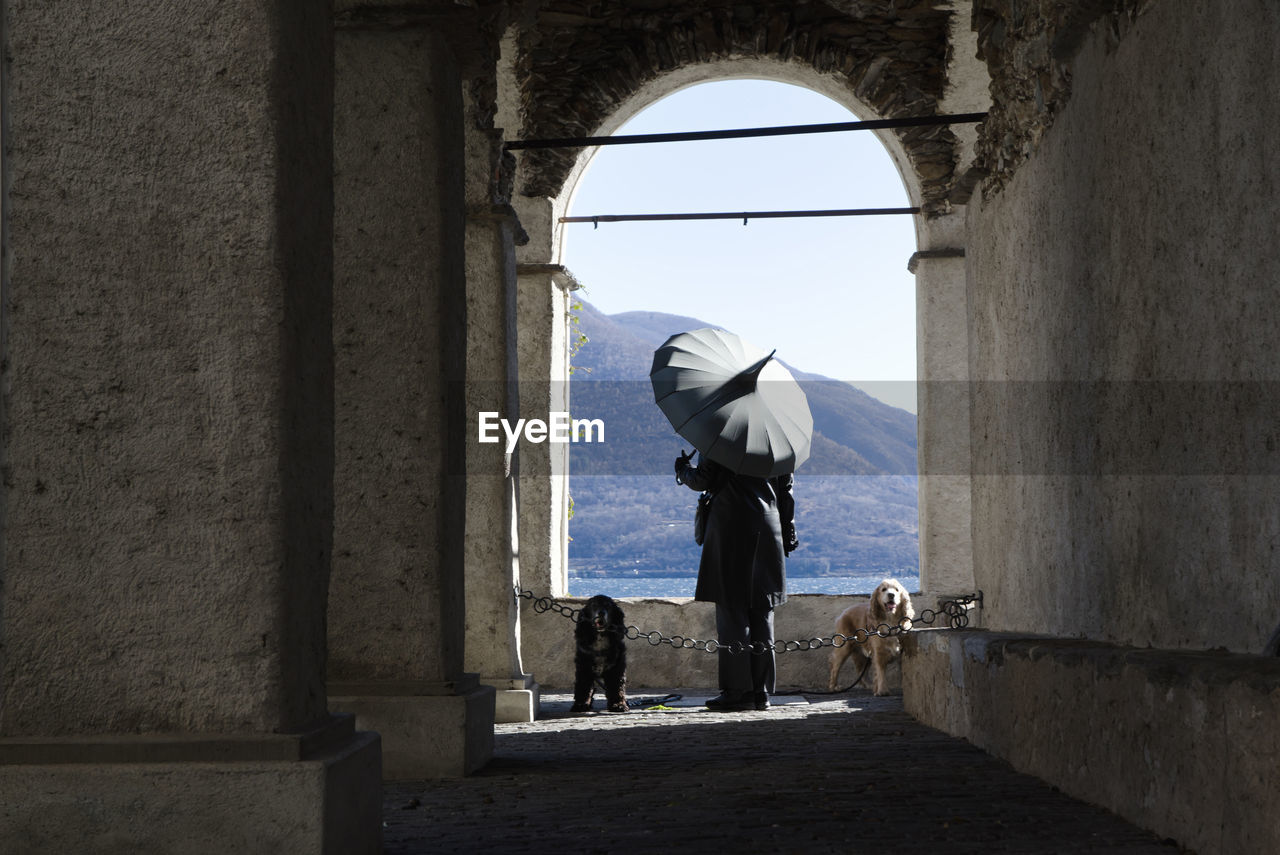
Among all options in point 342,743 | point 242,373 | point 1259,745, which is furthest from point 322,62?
point 1259,745

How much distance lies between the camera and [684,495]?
3954 inches

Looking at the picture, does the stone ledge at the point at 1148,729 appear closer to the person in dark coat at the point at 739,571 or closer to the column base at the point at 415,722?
the column base at the point at 415,722

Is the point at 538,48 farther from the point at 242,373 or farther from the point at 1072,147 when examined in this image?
the point at 242,373

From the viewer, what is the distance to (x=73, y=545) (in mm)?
2947

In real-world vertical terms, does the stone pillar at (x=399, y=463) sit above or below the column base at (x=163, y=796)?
above

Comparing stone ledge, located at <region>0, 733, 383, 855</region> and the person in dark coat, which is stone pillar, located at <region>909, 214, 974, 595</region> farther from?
stone ledge, located at <region>0, 733, 383, 855</region>

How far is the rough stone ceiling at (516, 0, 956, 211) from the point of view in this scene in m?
10.6

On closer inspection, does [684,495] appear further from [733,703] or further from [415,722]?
[415,722]

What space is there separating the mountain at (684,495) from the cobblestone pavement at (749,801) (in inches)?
3190

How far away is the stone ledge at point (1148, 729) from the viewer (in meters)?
2.99

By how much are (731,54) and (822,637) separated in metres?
4.64

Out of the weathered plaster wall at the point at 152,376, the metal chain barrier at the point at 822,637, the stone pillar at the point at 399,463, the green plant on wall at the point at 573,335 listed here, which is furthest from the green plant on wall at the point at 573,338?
the weathered plaster wall at the point at 152,376

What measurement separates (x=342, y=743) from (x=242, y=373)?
911 mm

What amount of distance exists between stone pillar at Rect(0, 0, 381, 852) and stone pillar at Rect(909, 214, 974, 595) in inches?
315
